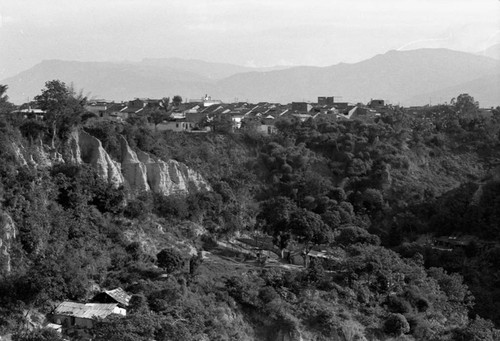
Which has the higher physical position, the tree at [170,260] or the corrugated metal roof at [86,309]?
the tree at [170,260]

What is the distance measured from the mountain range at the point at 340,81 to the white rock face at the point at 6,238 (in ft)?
159

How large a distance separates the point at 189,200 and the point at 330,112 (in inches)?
681

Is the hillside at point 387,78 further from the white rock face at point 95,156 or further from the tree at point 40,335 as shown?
the tree at point 40,335

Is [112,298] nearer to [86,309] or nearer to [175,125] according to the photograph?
[86,309]

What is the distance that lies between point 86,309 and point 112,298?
3.12ft

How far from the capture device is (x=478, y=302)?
1100 inches

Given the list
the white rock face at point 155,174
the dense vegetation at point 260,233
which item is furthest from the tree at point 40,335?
the white rock face at point 155,174

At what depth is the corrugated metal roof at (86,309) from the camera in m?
21.3

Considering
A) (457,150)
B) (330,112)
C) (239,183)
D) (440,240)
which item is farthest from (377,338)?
(330,112)

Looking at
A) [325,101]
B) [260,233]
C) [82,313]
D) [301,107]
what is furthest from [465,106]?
[82,313]

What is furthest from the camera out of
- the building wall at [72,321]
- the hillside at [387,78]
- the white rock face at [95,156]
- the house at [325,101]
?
the hillside at [387,78]

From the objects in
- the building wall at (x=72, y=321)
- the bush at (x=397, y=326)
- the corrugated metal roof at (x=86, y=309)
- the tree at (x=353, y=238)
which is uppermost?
the corrugated metal roof at (x=86, y=309)

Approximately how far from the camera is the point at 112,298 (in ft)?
73.3

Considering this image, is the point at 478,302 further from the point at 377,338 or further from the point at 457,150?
the point at 457,150
